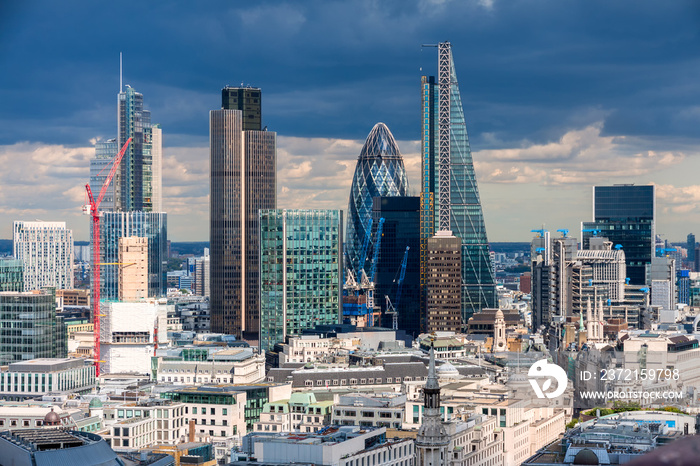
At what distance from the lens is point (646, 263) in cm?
19988

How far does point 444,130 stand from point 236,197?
109ft

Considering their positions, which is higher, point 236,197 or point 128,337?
point 236,197

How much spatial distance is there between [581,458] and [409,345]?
102715mm

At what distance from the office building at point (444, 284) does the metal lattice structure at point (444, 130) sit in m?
19.7

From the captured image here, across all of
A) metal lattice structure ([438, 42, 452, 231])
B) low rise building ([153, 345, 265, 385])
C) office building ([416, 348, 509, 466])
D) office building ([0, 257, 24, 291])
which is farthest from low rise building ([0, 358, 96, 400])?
metal lattice structure ([438, 42, 452, 231])

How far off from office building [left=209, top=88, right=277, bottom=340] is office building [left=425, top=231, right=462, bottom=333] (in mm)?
26065

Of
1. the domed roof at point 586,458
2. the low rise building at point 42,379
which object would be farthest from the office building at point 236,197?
the domed roof at point 586,458

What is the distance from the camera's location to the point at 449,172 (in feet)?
641

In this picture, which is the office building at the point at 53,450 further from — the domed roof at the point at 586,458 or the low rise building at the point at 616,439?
the domed roof at the point at 586,458

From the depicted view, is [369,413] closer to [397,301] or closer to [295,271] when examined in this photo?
[295,271]

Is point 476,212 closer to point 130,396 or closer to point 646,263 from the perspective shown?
point 646,263

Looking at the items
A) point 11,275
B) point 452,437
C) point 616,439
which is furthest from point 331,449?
point 11,275

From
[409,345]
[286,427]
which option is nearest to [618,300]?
[409,345]

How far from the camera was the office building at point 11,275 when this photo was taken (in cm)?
13725
